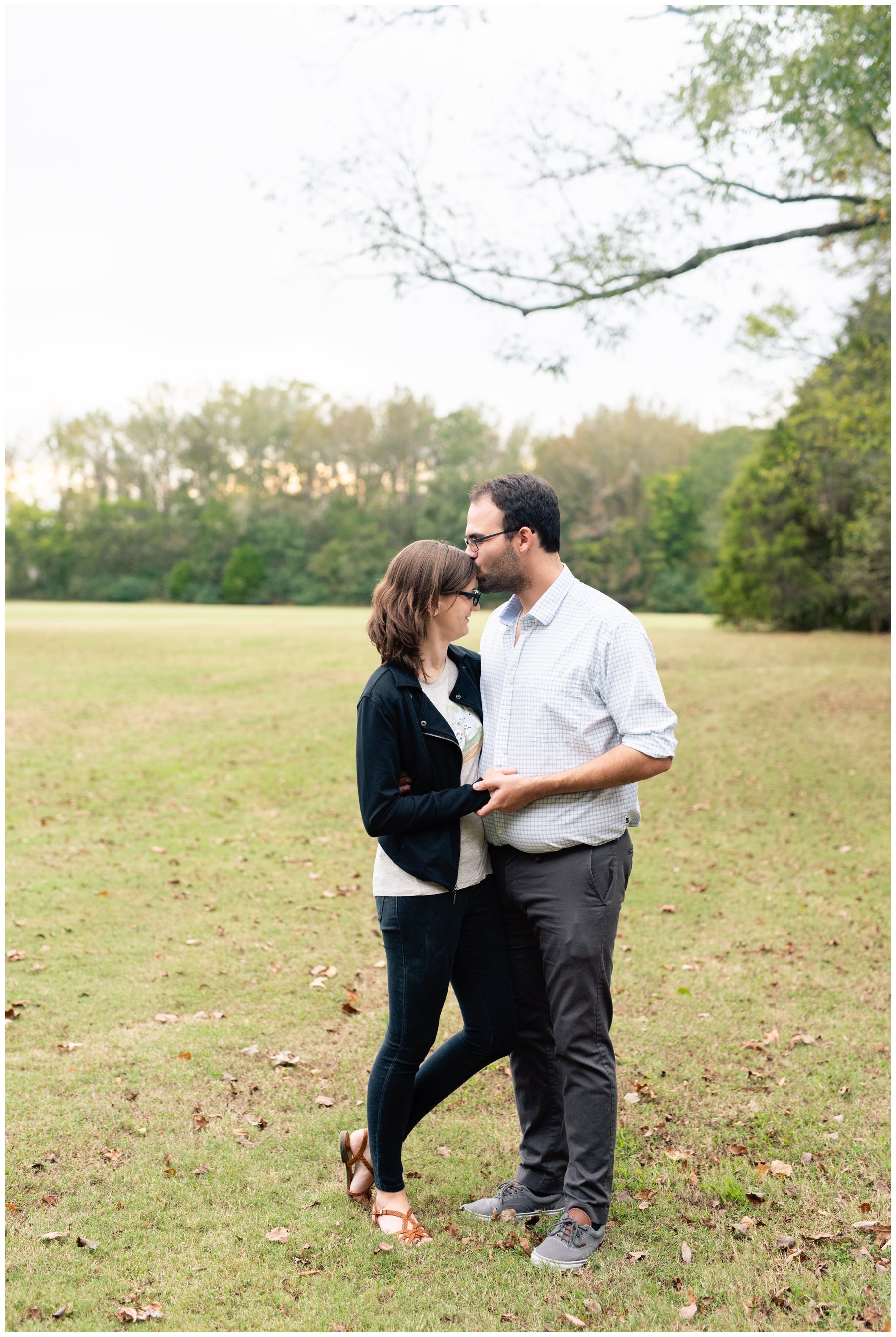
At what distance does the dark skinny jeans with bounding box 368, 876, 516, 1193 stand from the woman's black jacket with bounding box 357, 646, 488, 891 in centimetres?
16

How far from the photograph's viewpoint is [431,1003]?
11.0 feet

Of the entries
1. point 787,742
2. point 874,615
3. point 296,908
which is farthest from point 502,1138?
point 874,615

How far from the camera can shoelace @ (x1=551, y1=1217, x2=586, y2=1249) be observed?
3.39 metres

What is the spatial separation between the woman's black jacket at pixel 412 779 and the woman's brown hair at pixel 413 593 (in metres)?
0.08

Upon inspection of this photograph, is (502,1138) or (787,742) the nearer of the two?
(502,1138)

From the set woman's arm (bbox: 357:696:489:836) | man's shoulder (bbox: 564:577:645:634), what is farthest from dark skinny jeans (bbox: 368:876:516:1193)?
man's shoulder (bbox: 564:577:645:634)

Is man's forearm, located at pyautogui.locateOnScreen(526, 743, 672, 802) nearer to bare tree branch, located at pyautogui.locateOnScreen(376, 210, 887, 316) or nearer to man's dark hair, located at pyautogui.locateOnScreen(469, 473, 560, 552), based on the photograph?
man's dark hair, located at pyautogui.locateOnScreen(469, 473, 560, 552)

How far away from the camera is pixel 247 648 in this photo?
24.2m

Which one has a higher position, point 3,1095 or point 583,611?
point 583,611

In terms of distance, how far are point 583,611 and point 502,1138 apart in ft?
8.25

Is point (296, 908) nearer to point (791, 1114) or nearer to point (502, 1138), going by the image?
point (502, 1138)

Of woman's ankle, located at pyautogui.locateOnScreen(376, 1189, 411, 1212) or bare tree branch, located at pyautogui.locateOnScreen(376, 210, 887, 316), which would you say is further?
bare tree branch, located at pyautogui.locateOnScreen(376, 210, 887, 316)

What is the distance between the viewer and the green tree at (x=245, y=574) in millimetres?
54219

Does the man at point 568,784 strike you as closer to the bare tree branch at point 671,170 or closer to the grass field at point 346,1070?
the grass field at point 346,1070
